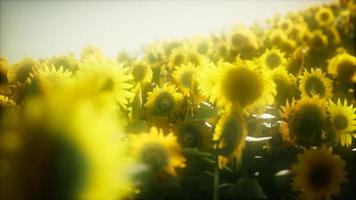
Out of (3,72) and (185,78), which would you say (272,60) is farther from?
→ (3,72)

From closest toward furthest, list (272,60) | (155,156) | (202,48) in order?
(155,156)
(272,60)
(202,48)

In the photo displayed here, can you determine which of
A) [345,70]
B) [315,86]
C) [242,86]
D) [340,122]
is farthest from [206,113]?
[345,70]

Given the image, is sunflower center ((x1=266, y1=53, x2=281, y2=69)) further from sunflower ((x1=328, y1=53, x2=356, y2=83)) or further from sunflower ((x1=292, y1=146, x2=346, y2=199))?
sunflower ((x1=292, y1=146, x2=346, y2=199))

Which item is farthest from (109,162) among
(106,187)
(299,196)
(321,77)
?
(321,77)

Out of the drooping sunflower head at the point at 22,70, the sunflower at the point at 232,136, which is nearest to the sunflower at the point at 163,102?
the sunflower at the point at 232,136

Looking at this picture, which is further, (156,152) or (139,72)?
(139,72)

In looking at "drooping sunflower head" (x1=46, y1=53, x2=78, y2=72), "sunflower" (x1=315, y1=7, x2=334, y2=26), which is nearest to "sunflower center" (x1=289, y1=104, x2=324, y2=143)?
"drooping sunflower head" (x1=46, y1=53, x2=78, y2=72)

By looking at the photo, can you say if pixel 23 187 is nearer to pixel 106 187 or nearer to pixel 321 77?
pixel 106 187
